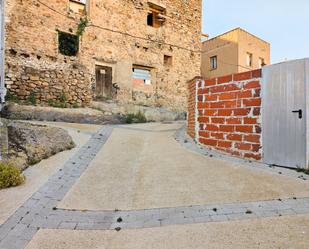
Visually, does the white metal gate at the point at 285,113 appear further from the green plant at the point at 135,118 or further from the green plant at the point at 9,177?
the green plant at the point at 135,118

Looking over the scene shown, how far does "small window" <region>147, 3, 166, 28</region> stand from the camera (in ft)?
47.2

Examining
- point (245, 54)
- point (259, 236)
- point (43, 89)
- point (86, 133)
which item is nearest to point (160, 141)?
point (86, 133)

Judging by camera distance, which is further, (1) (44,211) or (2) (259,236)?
(1) (44,211)

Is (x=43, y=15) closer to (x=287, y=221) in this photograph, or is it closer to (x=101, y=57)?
(x=101, y=57)

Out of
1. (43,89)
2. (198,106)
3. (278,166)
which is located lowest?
(278,166)

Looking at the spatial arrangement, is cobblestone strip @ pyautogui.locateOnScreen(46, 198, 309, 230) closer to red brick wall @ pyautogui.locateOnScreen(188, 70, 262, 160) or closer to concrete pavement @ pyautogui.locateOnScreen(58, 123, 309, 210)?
concrete pavement @ pyautogui.locateOnScreen(58, 123, 309, 210)

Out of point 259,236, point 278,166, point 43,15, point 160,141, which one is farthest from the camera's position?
point 43,15

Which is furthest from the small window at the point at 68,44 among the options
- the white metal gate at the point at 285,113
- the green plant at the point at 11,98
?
the white metal gate at the point at 285,113

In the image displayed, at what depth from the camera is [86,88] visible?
11.6 meters

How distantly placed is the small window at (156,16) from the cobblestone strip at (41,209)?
12.4 m

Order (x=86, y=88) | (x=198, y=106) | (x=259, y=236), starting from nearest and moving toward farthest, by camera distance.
Result: (x=259, y=236) < (x=198, y=106) < (x=86, y=88)

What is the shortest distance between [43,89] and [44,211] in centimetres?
879

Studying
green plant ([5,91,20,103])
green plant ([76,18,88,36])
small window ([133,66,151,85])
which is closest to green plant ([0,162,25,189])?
green plant ([5,91,20,103])

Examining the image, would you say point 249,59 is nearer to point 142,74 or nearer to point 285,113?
point 142,74
